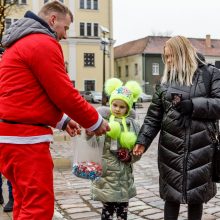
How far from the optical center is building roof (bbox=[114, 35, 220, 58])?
6225 cm

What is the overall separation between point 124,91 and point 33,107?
144 centimetres

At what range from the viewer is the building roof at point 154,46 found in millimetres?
62250

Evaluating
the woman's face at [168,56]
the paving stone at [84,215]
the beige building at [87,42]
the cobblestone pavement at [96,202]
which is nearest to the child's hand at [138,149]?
the woman's face at [168,56]

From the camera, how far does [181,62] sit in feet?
13.3

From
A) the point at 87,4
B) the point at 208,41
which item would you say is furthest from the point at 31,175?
the point at 208,41

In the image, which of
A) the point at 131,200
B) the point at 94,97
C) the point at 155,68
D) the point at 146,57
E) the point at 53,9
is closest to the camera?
the point at 53,9

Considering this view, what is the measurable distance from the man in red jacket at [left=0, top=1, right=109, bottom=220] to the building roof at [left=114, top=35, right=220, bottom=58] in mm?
58113

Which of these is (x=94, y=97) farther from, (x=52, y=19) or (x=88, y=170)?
(x=52, y=19)

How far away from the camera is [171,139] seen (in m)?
4.00

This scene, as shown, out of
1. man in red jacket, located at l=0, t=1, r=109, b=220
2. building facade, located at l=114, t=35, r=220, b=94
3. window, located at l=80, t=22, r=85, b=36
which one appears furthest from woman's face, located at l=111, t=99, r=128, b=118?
building facade, located at l=114, t=35, r=220, b=94

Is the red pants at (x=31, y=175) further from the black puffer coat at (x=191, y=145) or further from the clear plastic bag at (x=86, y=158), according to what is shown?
the black puffer coat at (x=191, y=145)

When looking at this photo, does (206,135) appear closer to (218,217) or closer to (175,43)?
(175,43)

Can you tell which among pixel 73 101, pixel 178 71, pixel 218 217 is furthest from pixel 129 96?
pixel 218 217

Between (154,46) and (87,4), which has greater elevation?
(87,4)
